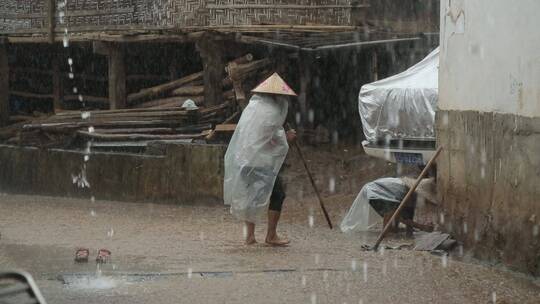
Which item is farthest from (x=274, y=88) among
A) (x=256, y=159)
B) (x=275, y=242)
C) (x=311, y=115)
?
(x=311, y=115)

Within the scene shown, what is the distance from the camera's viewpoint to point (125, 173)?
48.0 feet

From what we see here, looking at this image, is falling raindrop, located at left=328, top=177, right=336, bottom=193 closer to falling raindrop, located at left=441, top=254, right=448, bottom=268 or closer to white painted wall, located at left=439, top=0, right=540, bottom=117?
white painted wall, located at left=439, top=0, right=540, bottom=117

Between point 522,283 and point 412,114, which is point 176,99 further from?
point 522,283

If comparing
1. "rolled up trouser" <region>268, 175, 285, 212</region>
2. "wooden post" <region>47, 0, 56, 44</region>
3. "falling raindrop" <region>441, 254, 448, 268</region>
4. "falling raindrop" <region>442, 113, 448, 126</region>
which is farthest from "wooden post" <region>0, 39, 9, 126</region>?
"falling raindrop" <region>441, 254, 448, 268</region>

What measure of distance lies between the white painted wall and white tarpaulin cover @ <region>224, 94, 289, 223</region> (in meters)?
1.93

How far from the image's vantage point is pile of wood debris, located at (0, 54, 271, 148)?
612 inches

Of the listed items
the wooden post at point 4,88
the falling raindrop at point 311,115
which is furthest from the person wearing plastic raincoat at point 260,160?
the wooden post at point 4,88

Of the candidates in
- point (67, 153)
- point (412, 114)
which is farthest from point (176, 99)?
point (412, 114)

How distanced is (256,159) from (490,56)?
111 inches

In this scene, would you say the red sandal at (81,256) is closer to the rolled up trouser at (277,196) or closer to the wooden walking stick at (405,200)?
the rolled up trouser at (277,196)

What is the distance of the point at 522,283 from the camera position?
7.50 metres

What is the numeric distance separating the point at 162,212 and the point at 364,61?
612 centimetres

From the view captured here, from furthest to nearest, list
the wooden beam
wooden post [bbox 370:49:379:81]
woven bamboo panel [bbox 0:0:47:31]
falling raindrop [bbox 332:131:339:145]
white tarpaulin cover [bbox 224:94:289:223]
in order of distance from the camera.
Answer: woven bamboo panel [bbox 0:0:47:31] → falling raindrop [bbox 332:131:339:145] → the wooden beam → wooden post [bbox 370:49:379:81] → white tarpaulin cover [bbox 224:94:289:223]

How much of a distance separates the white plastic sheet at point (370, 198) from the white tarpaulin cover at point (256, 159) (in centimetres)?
158
